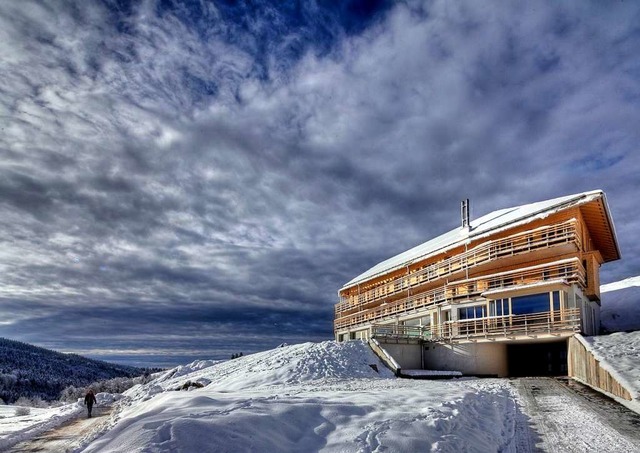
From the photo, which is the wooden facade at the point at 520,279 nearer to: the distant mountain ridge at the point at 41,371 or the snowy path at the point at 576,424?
the snowy path at the point at 576,424

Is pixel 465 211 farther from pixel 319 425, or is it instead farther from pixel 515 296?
pixel 319 425

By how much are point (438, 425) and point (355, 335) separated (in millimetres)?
40657

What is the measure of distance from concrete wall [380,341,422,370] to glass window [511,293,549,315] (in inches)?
294

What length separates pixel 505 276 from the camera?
30.9m

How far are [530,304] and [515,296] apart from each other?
1.05 metres

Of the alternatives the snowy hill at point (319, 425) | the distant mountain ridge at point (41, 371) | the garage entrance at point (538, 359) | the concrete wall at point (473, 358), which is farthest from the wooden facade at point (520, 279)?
the distant mountain ridge at point (41, 371)

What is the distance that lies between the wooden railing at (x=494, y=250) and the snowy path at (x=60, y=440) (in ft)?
87.5

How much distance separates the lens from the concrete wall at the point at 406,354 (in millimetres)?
30453

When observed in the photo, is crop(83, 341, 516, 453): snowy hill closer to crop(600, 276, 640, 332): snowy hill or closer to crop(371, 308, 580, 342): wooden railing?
crop(371, 308, 580, 342): wooden railing

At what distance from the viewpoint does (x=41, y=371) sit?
111500 millimetres

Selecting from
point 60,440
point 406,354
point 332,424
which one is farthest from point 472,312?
point 60,440

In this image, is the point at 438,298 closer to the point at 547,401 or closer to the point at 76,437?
the point at 547,401

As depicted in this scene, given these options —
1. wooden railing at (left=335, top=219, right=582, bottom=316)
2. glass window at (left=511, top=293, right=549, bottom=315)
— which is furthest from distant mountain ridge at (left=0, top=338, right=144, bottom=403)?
glass window at (left=511, top=293, right=549, bottom=315)

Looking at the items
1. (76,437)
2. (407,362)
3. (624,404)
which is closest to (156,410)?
(76,437)
